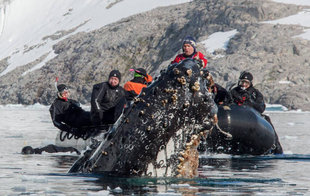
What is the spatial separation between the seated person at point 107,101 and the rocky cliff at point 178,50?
168ft

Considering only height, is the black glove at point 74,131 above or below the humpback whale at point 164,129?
below

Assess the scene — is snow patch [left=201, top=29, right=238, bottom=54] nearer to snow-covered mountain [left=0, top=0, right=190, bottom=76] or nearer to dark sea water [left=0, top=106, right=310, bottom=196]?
snow-covered mountain [left=0, top=0, right=190, bottom=76]

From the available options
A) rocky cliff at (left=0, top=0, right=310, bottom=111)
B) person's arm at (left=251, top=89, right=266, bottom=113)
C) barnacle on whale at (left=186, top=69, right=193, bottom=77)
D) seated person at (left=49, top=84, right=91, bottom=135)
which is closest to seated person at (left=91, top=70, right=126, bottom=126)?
seated person at (left=49, top=84, right=91, bottom=135)

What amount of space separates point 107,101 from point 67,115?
5.68ft

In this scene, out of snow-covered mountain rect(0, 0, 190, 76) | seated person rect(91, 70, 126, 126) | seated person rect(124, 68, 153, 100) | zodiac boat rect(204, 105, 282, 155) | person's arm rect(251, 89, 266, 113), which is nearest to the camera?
seated person rect(91, 70, 126, 126)

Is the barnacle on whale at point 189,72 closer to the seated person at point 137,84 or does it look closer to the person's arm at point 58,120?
the seated person at point 137,84

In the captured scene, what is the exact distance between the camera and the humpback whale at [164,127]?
6672 millimetres

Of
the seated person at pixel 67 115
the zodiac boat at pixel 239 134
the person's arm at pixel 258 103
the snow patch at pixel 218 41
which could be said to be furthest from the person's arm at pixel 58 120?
the snow patch at pixel 218 41

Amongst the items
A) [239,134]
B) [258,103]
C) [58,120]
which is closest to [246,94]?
[258,103]

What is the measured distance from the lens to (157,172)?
A: 6852 millimetres

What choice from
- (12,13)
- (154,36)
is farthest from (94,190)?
(12,13)

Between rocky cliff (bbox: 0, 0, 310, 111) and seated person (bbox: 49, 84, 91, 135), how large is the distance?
50.2m

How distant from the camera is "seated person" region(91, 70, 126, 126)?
13.0m

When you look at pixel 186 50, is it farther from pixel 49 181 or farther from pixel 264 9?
pixel 264 9
